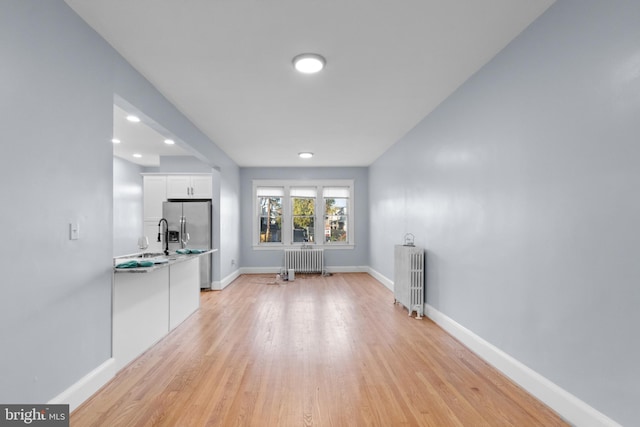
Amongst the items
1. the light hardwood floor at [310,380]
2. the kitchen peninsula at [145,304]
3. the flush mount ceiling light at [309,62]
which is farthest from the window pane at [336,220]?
the flush mount ceiling light at [309,62]

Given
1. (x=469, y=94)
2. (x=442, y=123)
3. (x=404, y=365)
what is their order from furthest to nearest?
(x=442, y=123) → (x=469, y=94) → (x=404, y=365)

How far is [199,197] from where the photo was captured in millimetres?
6594

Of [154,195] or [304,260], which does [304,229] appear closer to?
[304,260]

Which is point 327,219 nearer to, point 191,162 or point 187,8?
point 191,162

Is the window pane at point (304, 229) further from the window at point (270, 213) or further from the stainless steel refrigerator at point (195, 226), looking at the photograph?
the stainless steel refrigerator at point (195, 226)

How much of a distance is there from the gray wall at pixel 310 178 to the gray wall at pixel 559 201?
4.69 m

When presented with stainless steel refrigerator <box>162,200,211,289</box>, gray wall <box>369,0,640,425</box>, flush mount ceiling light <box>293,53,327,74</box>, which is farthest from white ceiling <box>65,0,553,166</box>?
stainless steel refrigerator <box>162,200,211,289</box>

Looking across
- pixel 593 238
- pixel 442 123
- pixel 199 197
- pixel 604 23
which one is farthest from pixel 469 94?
pixel 199 197

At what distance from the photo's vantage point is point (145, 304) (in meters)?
3.23

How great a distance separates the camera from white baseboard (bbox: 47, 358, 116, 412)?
2.08 meters

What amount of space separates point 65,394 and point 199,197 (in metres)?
4.82

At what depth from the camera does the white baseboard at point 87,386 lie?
208cm

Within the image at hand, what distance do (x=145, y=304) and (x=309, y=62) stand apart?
283cm

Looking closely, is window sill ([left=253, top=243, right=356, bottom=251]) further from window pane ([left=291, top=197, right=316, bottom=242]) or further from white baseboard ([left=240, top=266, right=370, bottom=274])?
white baseboard ([left=240, top=266, right=370, bottom=274])
